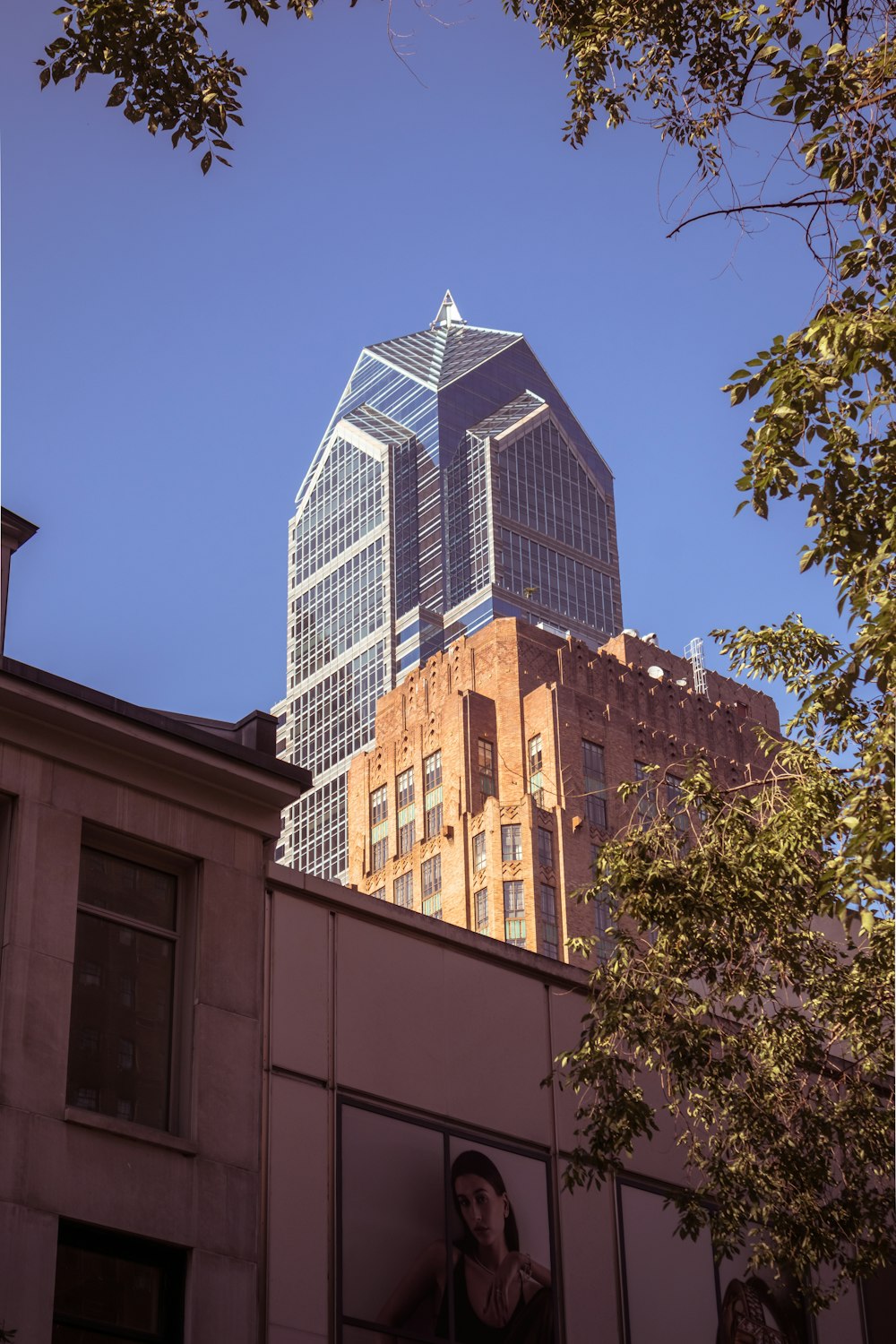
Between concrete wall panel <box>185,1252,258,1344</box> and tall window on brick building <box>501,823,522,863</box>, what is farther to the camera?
tall window on brick building <box>501,823,522,863</box>

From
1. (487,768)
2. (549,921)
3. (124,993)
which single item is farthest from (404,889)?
(124,993)

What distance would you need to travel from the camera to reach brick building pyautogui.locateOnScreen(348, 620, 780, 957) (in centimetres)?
11669

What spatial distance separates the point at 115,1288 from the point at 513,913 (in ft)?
325

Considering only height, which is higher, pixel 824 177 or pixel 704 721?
pixel 704 721

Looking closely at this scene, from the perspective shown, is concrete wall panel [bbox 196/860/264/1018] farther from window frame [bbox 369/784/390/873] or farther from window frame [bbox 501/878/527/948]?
window frame [bbox 369/784/390/873]

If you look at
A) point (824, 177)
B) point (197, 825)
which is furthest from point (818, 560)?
point (197, 825)

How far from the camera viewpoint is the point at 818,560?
14.4m

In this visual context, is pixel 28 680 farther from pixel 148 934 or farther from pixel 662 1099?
pixel 662 1099

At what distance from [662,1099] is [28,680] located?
10.5 m

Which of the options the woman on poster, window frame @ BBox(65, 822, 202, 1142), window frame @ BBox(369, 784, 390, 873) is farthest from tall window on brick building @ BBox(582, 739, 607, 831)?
window frame @ BBox(65, 822, 202, 1142)

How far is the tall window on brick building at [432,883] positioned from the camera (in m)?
120

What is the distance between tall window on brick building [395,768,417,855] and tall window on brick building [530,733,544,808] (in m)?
9.79

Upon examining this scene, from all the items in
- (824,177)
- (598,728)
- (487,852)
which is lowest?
(824,177)

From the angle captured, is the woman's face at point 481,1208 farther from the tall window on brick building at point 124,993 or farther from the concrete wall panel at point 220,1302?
the tall window on brick building at point 124,993
